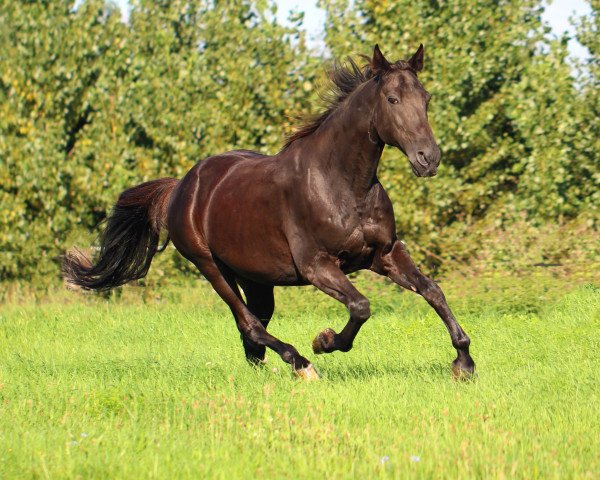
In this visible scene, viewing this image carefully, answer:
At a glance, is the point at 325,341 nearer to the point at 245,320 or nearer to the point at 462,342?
the point at 462,342

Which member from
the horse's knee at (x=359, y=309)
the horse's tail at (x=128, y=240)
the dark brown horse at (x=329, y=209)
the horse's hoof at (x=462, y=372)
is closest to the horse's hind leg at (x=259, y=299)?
the dark brown horse at (x=329, y=209)

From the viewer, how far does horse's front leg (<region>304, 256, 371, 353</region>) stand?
724 cm

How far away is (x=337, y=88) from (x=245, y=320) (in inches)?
86.6

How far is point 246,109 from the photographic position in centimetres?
1580

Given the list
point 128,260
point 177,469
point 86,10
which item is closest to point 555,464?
point 177,469

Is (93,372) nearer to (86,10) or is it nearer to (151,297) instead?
(151,297)

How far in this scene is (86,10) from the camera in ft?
54.2

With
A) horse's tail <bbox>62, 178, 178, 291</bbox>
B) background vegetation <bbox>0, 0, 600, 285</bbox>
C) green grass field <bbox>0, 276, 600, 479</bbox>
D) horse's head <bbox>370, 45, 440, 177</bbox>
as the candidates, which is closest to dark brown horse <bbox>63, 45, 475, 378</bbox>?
horse's head <bbox>370, 45, 440, 177</bbox>

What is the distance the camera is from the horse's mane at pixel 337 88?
764 cm

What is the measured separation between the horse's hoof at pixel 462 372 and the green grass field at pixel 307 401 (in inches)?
3.0

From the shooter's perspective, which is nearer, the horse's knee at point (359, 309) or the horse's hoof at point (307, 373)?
the horse's knee at point (359, 309)

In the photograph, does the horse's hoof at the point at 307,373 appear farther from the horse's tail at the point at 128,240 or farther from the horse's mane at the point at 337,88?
the horse's tail at the point at 128,240

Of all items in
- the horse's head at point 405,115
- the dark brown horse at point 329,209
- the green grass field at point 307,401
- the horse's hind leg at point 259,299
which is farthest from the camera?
the horse's hind leg at point 259,299

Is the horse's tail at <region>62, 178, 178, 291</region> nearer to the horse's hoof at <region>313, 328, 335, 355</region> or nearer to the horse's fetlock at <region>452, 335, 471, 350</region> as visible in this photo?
the horse's hoof at <region>313, 328, 335, 355</region>
